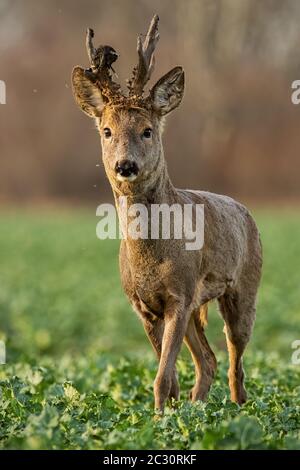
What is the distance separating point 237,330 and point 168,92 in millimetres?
2114

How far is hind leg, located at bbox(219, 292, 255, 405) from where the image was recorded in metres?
8.48

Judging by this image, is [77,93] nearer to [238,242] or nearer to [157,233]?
[157,233]

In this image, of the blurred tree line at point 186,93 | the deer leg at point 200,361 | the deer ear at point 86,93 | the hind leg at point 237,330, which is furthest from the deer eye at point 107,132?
the deer leg at point 200,361

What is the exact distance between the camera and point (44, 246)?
1396 inches

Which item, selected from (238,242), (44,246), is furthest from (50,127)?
(238,242)

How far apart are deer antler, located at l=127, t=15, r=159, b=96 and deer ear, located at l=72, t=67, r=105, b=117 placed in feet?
0.81

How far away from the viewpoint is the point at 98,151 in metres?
34.1

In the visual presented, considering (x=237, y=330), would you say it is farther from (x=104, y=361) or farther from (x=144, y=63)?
(x=104, y=361)

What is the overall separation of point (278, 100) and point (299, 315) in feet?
12.3

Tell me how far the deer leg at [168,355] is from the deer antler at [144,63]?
1.60 metres

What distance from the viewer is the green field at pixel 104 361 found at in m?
6.21

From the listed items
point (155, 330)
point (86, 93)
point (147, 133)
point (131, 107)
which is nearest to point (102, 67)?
point (86, 93)

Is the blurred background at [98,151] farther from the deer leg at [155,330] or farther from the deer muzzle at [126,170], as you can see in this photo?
the deer leg at [155,330]

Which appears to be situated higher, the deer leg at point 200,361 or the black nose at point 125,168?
the black nose at point 125,168
